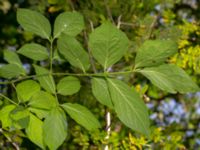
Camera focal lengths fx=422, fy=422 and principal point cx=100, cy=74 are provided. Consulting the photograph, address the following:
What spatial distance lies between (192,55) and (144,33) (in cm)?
18

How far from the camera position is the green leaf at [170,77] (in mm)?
698

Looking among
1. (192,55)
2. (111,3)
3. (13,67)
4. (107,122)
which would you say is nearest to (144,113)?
(13,67)

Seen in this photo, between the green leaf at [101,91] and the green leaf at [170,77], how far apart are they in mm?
69

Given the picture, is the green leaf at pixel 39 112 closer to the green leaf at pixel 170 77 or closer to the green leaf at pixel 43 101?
the green leaf at pixel 43 101

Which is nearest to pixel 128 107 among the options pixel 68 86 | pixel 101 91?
pixel 101 91

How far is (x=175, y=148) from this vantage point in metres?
1.30

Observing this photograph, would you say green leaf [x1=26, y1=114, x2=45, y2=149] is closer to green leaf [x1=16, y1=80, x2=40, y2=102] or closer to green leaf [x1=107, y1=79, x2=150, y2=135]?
green leaf [x1=16, y1=80, x2=40, y2=102]

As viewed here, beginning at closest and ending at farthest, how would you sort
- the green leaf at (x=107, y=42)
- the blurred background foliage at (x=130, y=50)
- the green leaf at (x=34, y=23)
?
1. the green leaf at (x=107, y=42)
2. the green leaf at (x=34, y=23)
3. the blurred background foliage at (x=130, y=50)

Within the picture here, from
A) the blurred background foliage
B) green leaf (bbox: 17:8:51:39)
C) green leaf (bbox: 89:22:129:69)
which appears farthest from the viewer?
the blurred background foliage

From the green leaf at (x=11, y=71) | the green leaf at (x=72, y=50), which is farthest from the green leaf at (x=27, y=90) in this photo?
the green leaf at (x=72, y=50)

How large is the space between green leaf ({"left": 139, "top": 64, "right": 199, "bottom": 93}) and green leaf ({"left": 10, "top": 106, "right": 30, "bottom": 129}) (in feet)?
0.73

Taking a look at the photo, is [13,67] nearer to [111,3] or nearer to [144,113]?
[144,113]

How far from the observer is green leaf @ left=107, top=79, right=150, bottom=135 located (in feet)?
2.19

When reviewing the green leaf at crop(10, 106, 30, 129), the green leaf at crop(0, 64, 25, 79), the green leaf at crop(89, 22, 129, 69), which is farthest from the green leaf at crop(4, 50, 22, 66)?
the green leaf at crop(89, 22, 129, 69)
